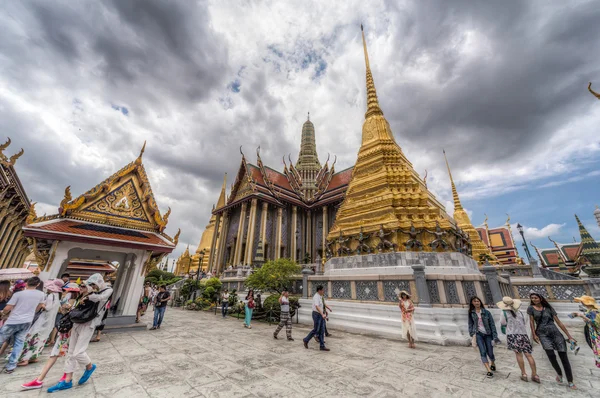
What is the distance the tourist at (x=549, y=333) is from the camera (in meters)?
2.95

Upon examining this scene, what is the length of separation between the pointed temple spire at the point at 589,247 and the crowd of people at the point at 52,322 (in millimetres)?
23606

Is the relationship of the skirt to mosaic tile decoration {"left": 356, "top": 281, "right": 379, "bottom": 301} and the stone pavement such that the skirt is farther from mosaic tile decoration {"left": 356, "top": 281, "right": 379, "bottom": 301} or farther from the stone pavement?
mosaic tile decoration {"left": 356, "top": 281, "right": 379, "bottom": 301}

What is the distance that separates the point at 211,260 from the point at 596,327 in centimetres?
2729

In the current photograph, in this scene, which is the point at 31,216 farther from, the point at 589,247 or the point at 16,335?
the point at 589,247

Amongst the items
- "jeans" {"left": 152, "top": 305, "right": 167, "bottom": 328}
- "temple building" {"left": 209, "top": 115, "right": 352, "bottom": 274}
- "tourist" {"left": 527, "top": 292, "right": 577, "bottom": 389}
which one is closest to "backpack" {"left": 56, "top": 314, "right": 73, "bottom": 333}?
"jeans" {"left": 152, "top": 305, "right": 167, "bottom": 328}

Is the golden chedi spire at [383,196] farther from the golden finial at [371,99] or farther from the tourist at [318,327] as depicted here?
the tourist at [318,327]

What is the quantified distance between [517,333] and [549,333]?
0.33 m

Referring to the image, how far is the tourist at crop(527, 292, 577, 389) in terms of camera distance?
295 centimetres

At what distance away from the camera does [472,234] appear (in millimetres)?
18797

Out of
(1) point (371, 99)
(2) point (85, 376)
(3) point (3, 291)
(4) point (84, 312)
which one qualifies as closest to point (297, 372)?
(2) point (85, 376)

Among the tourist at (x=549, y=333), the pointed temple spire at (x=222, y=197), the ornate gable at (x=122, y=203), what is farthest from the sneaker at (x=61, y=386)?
the pointed temple spire at (x=222, y=197)

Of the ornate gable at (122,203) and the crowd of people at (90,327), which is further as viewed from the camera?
the ornate gable at (122,203)

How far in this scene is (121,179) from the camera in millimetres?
6840

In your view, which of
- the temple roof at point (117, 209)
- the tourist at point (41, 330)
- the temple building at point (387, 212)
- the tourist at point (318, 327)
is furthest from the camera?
the temple building at point (387, 212)
